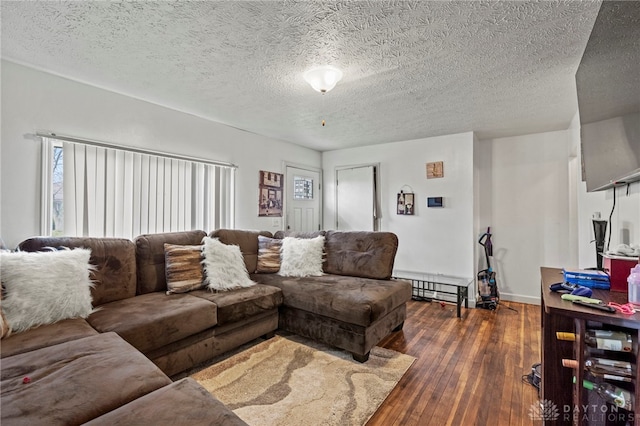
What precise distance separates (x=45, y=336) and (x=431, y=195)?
4.25 meters

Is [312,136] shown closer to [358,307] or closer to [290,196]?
[290,196]

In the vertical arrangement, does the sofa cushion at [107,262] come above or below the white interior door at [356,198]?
below

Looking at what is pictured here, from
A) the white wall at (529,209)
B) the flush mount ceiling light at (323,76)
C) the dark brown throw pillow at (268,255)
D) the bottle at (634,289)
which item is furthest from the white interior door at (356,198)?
the bottle at (634,289)

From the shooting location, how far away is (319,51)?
1.97 metres

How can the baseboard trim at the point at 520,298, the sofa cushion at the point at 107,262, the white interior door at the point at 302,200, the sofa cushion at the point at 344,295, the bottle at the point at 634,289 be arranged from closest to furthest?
1. the bottle at the point at 634,289
2. the sofa cushion at the point at 107,262
3. the sofa cushion at the point at 344,295
4. the baseboard trim at the point at 520,298
5. the white interior door at the point at 302,200

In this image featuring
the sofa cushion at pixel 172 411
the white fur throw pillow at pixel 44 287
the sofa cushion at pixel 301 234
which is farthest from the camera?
the sofa cushion at pixel 301 234

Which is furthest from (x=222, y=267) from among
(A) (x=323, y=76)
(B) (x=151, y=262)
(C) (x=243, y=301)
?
(A) (x=323, y=76)

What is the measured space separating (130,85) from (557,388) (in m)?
3.72

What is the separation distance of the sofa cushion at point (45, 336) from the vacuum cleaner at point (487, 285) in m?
4.12

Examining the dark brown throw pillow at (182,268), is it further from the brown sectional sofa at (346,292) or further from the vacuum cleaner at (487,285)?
the vacuum cleaner at (487,285)

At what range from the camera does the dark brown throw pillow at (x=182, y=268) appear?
253 cm

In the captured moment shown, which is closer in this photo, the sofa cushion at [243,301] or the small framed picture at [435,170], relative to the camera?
the sofa cushion at [243,301]

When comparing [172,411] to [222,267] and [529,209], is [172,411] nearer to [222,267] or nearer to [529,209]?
[222,267]

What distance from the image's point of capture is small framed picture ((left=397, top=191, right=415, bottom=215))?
4.39m
